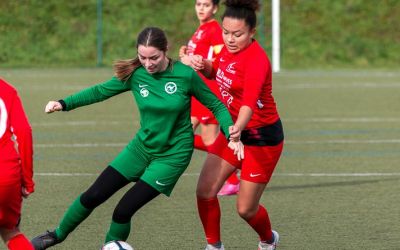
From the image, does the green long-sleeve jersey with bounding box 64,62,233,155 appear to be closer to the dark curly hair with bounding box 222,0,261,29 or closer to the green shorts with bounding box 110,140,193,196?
the green shorts with bounding box 110,140,193,196

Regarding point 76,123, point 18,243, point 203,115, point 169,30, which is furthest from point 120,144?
point 169,30

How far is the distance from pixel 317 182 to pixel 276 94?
1018 cm

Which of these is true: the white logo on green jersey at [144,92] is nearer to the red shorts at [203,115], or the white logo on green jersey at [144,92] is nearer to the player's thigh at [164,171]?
the player's thigh at [164,171]

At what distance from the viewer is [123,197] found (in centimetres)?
736

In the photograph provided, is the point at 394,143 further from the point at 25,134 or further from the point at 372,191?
the point at 25,134

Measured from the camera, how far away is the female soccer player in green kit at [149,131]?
7305 millimetres

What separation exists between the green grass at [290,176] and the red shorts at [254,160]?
733mm

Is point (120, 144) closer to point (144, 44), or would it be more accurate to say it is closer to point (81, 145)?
point (81, 145)

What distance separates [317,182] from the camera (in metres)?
11.6

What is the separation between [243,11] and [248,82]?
56cm

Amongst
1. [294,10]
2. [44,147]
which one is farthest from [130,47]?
[44,147]

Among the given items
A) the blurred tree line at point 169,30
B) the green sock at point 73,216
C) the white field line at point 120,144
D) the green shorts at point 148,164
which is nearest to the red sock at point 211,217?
the green shorts at point 148,164

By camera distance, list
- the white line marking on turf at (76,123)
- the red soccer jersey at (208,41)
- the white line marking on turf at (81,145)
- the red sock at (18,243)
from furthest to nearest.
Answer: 1. the white line marking on turf at (76,123)
2. the white line marking on turf at (81,145)
3. the red soccer jersey at (208,41)
4. the red sock at (18,243)

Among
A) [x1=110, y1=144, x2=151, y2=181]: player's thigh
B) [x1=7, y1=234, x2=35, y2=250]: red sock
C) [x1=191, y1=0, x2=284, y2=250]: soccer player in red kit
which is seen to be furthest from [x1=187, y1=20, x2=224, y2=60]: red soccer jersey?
[x1=7, y1=234, x2=35, y2=250]: red sock
